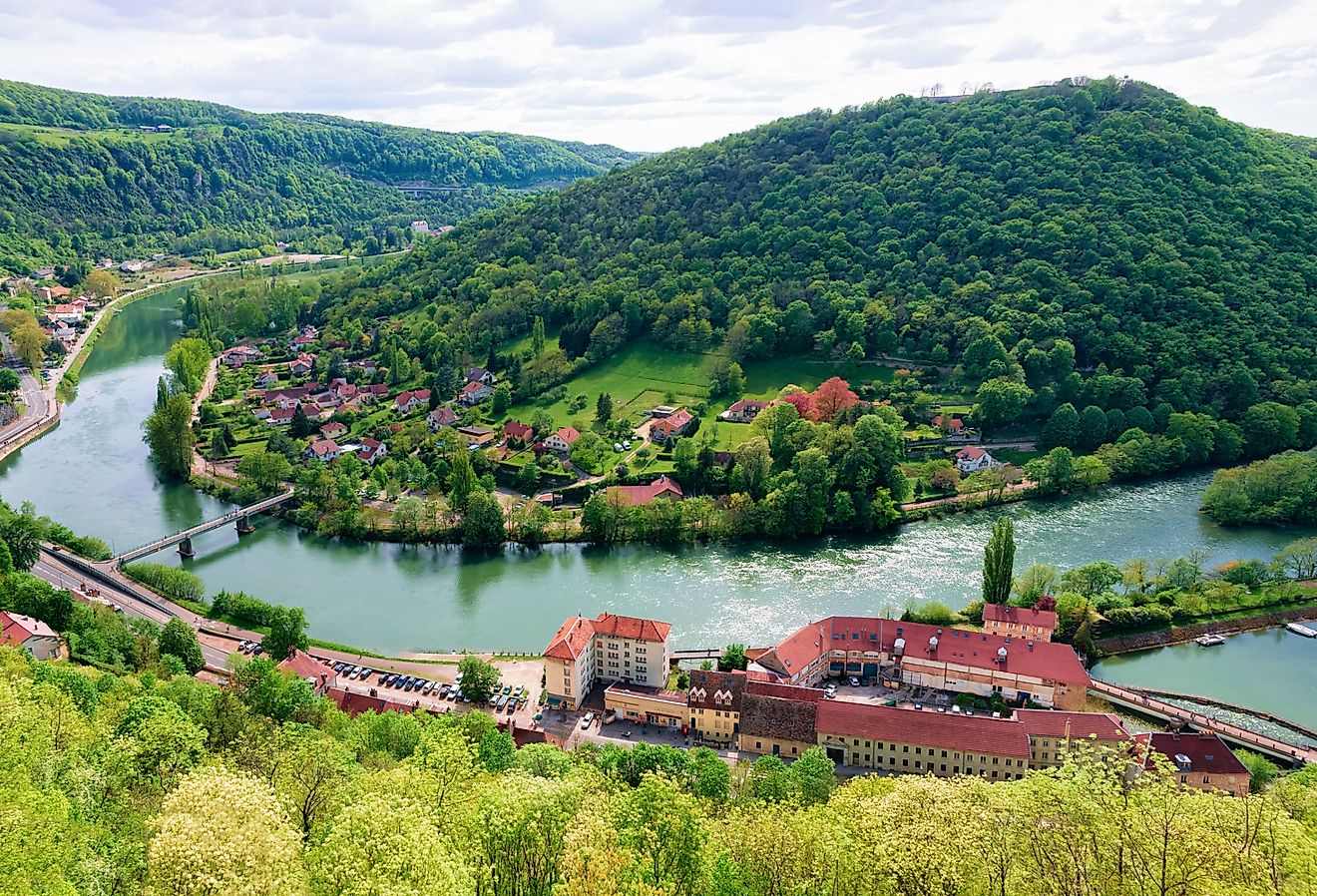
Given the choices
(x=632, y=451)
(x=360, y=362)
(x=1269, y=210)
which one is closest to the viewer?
(x=632, y=451)

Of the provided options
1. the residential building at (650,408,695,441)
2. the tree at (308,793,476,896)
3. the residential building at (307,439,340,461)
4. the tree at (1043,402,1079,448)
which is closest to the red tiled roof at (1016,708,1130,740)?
the tree at (308,793,476,896)

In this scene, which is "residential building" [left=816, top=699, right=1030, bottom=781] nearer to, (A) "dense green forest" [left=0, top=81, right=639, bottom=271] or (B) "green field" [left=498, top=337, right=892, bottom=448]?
(B) "green field" [left=498, top=337, right=892, bottom=448]

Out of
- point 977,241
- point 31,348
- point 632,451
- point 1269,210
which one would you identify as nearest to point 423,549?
point 632,451

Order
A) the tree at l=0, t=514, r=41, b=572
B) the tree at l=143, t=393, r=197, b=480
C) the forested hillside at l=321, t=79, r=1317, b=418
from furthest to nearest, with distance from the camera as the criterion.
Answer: the forested hillside at l=321, t=79, r=1317, b=418 → the tree at l=143, t=393, r=197, b=480 → the tree at l=0, t=514, r=41, b=572

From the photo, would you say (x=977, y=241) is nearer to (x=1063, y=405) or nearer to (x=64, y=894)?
(x=1063, y=405)

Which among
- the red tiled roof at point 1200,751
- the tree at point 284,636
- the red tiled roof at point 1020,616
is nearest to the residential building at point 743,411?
the red tiled roof at point 1020,616

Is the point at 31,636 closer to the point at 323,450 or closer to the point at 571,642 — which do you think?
the point at 571,642

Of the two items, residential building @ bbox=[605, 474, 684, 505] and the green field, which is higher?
the green field
